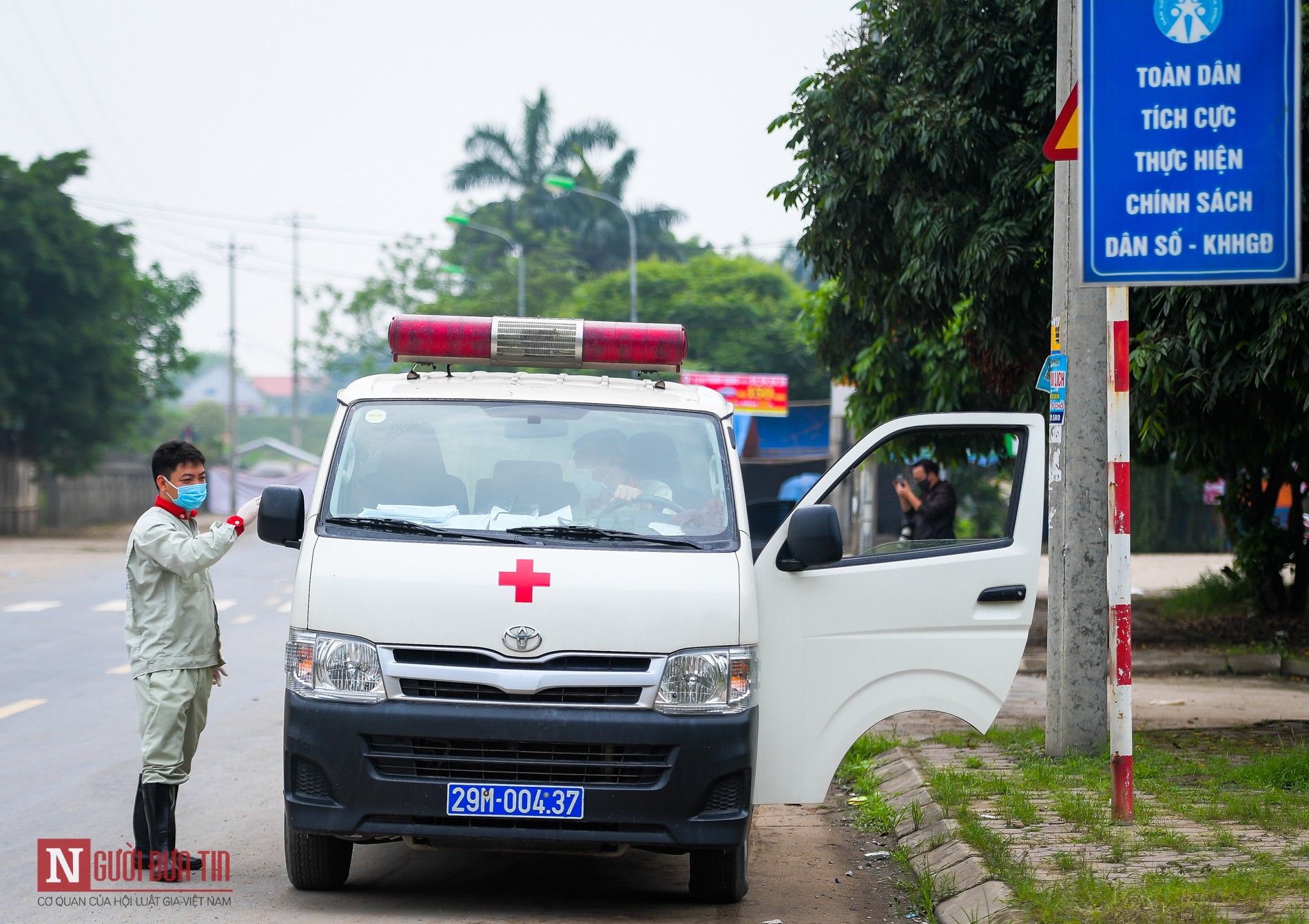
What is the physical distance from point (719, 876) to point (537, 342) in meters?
2.41

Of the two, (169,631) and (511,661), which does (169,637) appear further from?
(511,661)

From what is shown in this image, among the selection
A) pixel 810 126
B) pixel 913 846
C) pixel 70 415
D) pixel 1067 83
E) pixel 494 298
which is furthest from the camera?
pixel 494 298

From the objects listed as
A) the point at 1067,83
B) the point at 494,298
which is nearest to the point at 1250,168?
the point at 1067,83

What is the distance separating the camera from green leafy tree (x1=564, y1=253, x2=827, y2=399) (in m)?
40.0

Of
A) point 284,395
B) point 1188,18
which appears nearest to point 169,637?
point 1188,18

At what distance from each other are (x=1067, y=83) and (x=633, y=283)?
24.8 metres

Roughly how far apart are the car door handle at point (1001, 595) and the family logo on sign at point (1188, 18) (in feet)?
7.93

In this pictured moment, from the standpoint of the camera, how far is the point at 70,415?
35.4 metres

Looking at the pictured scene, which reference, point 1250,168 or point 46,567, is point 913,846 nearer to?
point 1250,168

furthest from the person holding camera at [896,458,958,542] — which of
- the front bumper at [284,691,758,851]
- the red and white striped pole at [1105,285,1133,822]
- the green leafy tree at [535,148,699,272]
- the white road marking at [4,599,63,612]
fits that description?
the green leafy tree at [535,148,699,272]

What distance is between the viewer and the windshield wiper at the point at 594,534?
5387 millimetres

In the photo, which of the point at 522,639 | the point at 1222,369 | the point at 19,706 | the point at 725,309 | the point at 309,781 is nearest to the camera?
the point at 522,639

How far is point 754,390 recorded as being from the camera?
2788 centimetres
